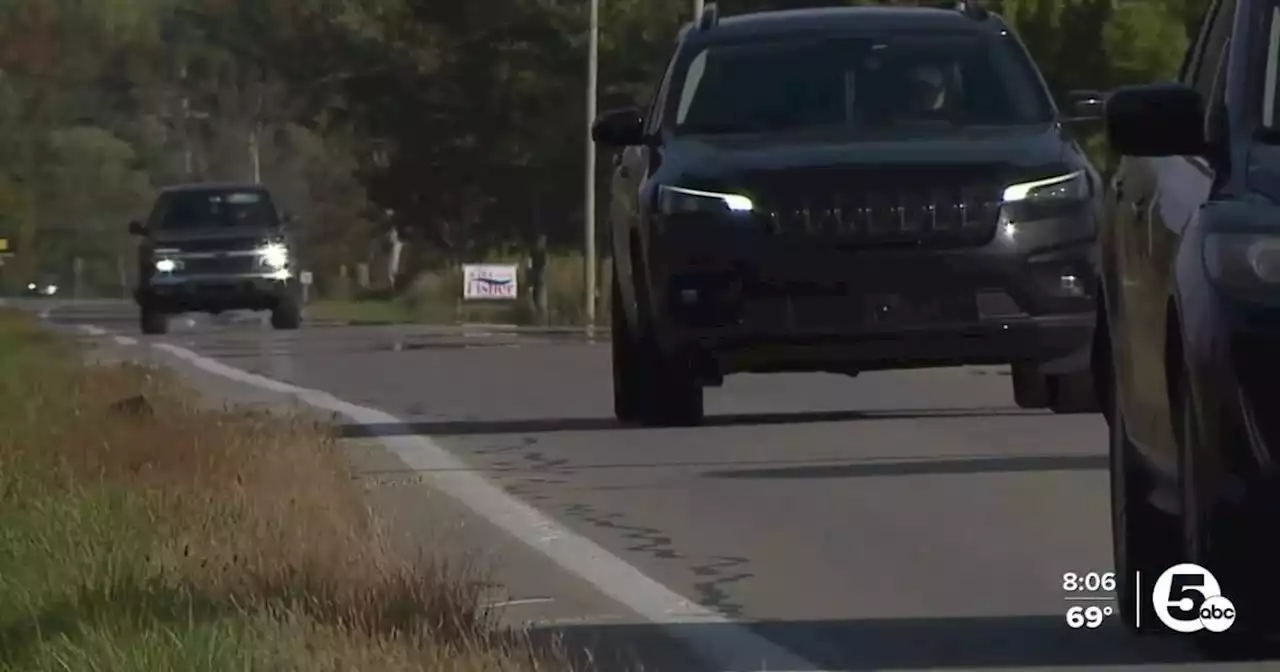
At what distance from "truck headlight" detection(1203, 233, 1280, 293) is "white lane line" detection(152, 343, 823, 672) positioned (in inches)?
71.1

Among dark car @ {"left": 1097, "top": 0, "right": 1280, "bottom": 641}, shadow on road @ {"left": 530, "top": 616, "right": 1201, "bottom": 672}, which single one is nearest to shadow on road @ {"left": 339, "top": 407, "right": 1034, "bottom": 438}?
shadow on road @ {"left": 530, "top": 616, "right": 1201, "bottom": 672}

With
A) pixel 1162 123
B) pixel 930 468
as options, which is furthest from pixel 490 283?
pixel 1162 123

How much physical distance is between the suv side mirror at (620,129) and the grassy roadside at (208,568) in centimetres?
209

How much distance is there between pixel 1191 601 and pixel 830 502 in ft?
16.7

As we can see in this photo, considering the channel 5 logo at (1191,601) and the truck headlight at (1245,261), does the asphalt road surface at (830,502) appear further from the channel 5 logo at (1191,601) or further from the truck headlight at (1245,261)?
the truck headlight at (1245,261)

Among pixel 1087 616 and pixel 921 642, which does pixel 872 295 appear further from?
pixel 921 642

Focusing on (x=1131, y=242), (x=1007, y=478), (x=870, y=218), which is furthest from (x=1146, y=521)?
(x=870, y=218)

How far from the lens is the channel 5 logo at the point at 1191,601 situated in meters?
6.79

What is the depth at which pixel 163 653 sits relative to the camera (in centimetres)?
749

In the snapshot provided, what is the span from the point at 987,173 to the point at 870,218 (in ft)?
1.80

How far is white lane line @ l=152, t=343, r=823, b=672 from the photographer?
848 cm

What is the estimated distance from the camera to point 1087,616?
8.75 metres

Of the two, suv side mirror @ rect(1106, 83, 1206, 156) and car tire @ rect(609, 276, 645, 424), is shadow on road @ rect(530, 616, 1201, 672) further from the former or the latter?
car tire @ rect(609, 276, 645, 424)

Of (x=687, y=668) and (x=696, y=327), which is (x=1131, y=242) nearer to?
(x=687, y=668)
